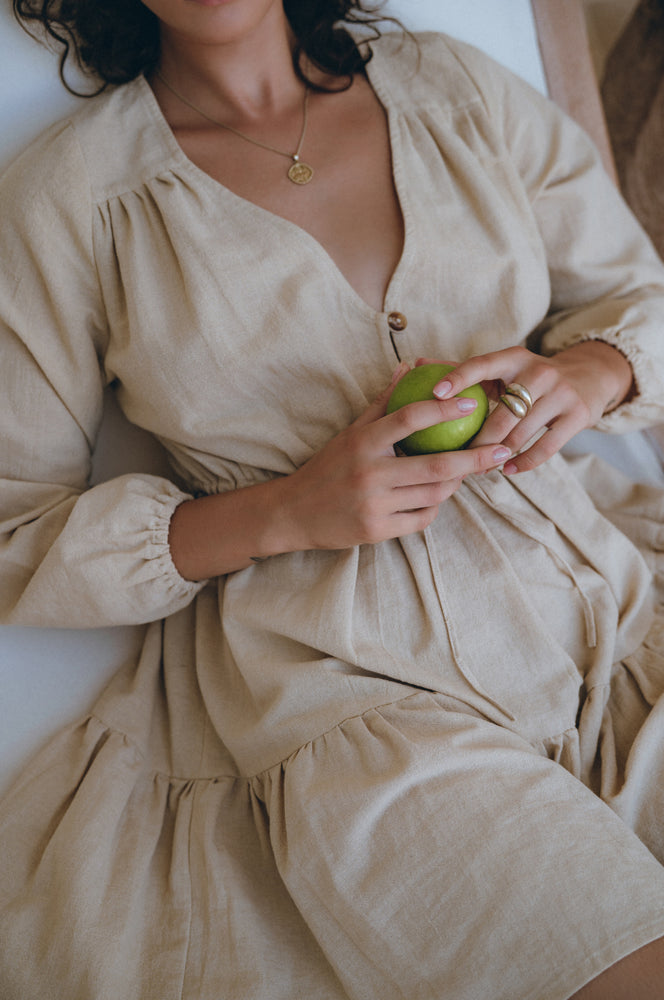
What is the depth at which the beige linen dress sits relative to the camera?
0.74m

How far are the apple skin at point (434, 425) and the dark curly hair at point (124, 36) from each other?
20.9 inches

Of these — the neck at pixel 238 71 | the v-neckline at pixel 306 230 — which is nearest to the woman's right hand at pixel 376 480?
the v-neckline at pixel 306 230

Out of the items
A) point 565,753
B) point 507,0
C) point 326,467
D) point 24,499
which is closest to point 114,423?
point 24,499

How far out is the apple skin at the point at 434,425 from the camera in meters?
0.77

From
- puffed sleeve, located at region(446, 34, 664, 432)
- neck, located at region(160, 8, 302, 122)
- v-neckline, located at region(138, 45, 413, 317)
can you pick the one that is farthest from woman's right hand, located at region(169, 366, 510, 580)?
→ neck, located at region(160, 8, 302, 122)

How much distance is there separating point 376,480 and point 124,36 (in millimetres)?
685

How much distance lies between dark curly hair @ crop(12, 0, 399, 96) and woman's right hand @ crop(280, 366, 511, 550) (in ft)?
1.71

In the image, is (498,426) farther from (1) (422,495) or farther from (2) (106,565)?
(2) (106,565)

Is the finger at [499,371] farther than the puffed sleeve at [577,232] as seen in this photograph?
No

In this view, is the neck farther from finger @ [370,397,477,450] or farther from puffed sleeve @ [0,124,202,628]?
finger @ [370,397,477,450]

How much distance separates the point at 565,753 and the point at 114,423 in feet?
2.42

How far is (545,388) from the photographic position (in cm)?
85

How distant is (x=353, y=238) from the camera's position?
0.94 m

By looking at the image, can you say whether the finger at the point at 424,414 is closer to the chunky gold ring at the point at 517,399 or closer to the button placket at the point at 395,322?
the chunky gold ring at the point at 517,399
